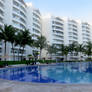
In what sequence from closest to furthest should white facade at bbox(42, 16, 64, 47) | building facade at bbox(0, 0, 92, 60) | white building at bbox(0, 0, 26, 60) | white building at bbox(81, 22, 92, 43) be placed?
white building at bbox(0, 0, 26, 60) → building facade at bbox(0, 0, 92, 60) → white facade at bbox(42, 16, 64, 47) → white building at bbox(81, 22, 92, 43)

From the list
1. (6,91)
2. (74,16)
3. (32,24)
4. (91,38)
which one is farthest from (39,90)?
(91,38)

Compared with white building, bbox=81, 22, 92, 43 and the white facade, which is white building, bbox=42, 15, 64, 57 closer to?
the white facade

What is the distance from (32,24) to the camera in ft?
186

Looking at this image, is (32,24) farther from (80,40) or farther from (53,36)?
(80,40)

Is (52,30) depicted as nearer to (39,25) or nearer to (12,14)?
(39,25)

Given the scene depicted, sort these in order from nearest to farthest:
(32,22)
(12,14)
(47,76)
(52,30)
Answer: (47,76)
(12,14)
(32,22)
(52,30)

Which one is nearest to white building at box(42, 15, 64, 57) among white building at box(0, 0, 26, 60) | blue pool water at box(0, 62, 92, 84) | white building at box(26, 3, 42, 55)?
white building at box(26, 3, 42, 55)

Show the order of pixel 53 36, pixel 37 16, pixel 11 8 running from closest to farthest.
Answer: pixel 11 8, pixel 37 16, pixel 53 36

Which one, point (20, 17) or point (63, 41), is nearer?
point (20, 17)

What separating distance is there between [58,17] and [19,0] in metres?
30.1

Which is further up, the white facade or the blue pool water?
the white facade

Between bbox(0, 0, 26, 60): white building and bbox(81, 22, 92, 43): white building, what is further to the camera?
bbox(81, 22, 92, 43): white building

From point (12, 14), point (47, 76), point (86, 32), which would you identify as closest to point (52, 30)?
point (12, 14)

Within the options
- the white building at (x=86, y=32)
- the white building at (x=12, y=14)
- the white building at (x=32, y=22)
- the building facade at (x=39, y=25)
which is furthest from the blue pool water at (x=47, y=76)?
the white building at (x=86, y=32)
